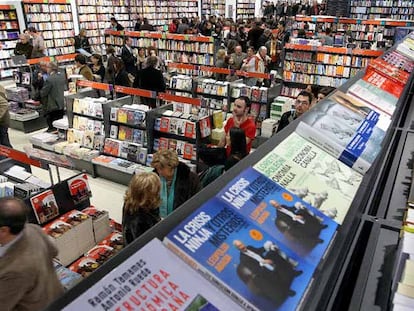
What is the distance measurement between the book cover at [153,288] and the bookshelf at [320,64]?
974 cm

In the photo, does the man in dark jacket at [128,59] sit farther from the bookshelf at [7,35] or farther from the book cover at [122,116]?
the bookshelf at [7,35]

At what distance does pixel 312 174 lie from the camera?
1333 millimetres

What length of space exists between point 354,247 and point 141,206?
1708 millimetres

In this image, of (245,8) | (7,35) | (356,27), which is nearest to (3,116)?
(7,35)

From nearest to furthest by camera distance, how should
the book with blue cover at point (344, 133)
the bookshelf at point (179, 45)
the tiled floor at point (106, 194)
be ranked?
1. the book with blue cover at point (344, 133)
2. the tiled floor at point (106, 194)
3. the bookshelf at point (179, 45)

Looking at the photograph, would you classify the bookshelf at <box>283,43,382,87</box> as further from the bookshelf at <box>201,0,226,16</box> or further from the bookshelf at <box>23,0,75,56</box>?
the bookshelf at <box>201,0,226,16</box>

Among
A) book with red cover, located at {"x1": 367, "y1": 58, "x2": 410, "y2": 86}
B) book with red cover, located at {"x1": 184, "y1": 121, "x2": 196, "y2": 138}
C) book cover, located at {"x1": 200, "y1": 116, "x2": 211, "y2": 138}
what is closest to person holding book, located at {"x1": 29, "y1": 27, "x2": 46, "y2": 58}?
book with red cover, located at {"x1": 184, "y1": 121, "x2": 196, "y2": 138}

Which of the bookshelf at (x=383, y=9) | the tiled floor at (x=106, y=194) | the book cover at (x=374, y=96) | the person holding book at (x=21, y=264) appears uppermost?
the bookshelf at (x=383, y=9)

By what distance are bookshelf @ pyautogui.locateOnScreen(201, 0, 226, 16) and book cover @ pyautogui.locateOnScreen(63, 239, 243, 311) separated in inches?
884

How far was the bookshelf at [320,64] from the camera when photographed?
31.5 ft

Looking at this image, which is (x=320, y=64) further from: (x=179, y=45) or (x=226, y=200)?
(x=226, y=200)

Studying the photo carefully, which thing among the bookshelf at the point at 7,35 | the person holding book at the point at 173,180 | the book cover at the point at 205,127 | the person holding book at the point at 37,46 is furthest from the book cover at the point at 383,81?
the bookshelf at the point at 7,35

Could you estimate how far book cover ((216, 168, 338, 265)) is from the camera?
104 cm

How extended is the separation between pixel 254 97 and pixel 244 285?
283 inches
